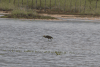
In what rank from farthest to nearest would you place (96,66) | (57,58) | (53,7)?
(53,7) < (57,58) < (96,66)

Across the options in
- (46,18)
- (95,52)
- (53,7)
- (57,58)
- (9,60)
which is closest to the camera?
(9,60)

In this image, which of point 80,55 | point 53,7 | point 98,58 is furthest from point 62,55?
point 53,7

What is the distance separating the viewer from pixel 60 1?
10775 cm

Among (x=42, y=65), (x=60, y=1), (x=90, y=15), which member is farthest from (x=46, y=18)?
(x=42, y=65)

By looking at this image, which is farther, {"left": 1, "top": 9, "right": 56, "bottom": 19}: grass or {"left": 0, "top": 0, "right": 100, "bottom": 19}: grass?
{"left": 0, "top": 0, "right": 100, "bottom": 19}: grass

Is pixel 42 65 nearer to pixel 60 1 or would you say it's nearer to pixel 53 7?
pixel 53 7

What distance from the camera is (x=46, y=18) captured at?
75062mm

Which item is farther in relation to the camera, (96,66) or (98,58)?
(98,58)

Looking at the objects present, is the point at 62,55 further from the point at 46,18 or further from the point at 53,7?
the point at 53,7

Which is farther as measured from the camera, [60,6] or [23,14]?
[60,6]

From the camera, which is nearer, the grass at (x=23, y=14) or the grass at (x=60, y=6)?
the grass at (x=23, y=14)

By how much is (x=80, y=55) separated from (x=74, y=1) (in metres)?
90.2

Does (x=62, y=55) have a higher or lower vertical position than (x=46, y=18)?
higher

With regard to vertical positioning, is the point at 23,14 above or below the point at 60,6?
above
